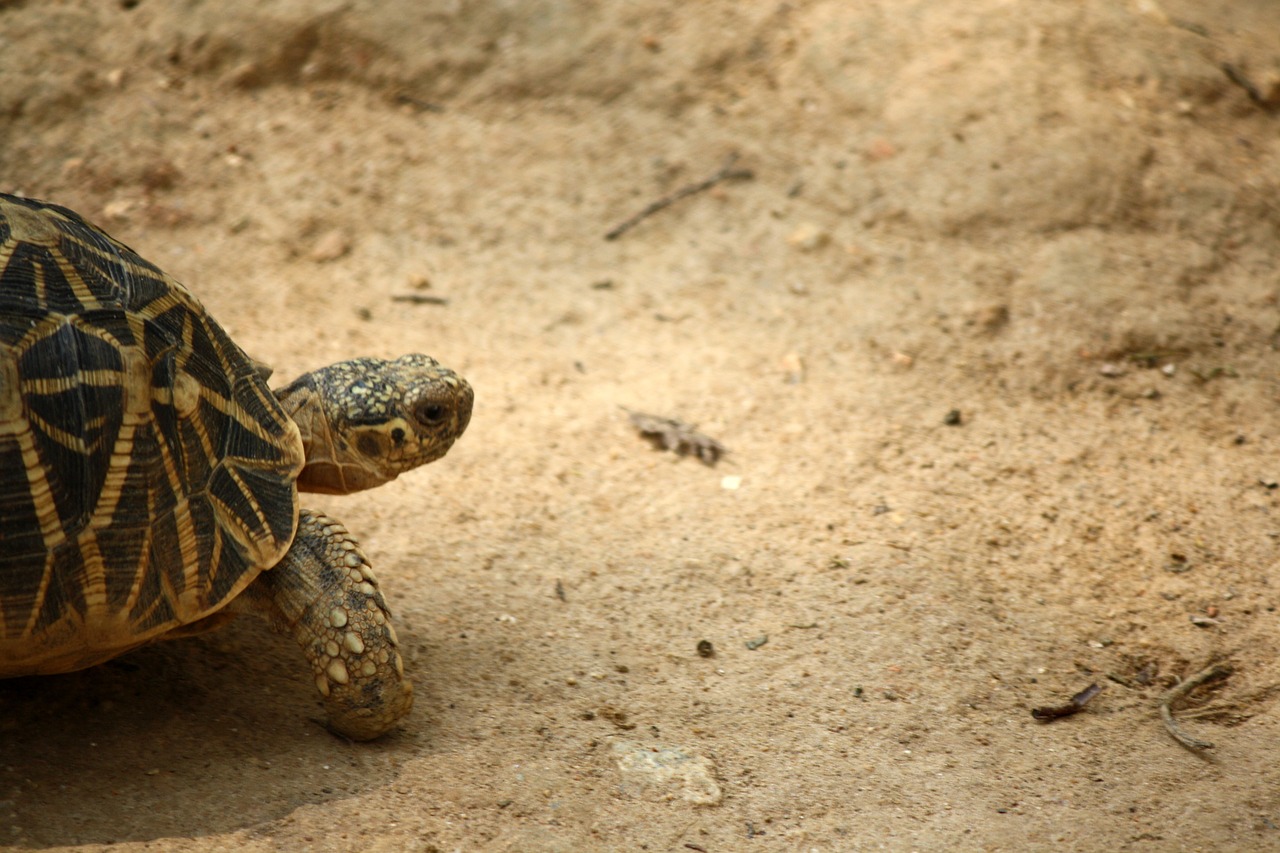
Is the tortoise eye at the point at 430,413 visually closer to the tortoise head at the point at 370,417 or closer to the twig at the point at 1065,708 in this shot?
the tortoise head at the point at 370,417

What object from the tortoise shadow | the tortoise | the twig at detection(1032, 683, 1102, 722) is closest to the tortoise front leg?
the tortoise

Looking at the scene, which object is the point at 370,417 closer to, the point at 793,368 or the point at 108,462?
the point at 108,462

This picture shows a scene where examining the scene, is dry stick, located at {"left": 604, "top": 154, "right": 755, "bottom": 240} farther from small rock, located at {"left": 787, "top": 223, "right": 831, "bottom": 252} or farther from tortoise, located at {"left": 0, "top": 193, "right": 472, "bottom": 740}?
tortoise, located at {"left": 0, "top": 193, "right": 472, "bottom": 740}

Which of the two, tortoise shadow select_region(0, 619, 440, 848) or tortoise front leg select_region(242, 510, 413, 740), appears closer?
tortoise shadow select_region(0, 619, 440, 848)

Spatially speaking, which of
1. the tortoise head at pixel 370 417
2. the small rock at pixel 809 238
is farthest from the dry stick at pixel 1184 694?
the small rock at pixel 809 238

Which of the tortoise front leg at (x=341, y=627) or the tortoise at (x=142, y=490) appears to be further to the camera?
the tortoise front leg at (x=341, y=627)

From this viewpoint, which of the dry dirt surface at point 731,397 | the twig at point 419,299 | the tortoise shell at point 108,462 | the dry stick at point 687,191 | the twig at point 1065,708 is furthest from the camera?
the dry stick at point 687,191

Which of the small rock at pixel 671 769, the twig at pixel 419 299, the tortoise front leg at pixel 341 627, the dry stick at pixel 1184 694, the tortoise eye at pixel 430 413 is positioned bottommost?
the dry stick at pixel 1184 694

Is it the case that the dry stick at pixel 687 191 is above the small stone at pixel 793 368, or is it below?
above

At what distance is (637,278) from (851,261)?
905 millimetres

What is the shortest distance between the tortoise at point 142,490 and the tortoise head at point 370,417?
124 mm

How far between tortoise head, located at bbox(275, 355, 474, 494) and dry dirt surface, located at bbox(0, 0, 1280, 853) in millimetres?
453

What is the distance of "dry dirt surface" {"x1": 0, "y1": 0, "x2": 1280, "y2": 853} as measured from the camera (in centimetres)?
250

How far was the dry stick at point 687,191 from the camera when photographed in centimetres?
477
